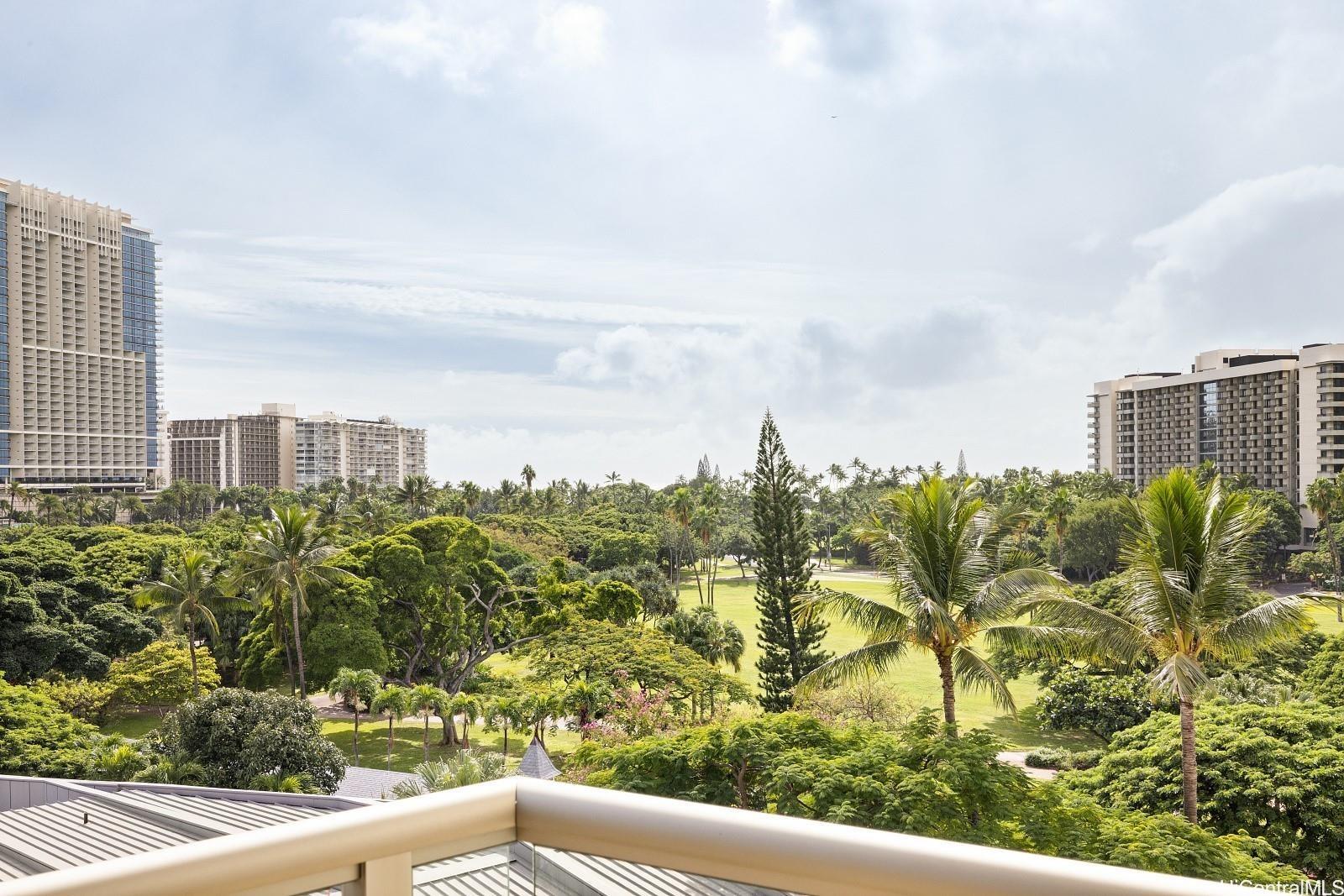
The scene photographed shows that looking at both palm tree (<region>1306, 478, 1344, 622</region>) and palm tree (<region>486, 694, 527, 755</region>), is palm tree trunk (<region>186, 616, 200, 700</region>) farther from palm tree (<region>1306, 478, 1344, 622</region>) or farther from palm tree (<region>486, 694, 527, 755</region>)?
palm tree (<region>1306, 478, 1344, 622</region>)

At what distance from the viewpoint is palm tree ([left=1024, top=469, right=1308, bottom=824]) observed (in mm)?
8375

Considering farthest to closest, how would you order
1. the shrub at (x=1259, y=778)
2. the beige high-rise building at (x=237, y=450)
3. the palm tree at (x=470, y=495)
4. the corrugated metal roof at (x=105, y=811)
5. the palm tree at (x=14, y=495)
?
1. the beige high-rise building at (x=237, y=450)
2. the palm tree at (x=470, y=495)
3. the palm tree at (x=14, y=495)
4. the shrub at (x=1259, y=778)
5. the corrugated metal roof at (x=105, y=811)

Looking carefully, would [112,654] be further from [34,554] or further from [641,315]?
[641,315]

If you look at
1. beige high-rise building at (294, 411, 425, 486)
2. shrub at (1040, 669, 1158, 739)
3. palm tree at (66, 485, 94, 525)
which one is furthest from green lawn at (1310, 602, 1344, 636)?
beige high-rise building at (294, 411, 425, 486)

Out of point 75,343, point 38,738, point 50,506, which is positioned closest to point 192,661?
point 38,738

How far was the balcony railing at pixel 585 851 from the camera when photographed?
0.57 metres

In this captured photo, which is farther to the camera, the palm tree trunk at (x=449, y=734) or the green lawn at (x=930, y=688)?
the green lawn at (x=930, y=688)

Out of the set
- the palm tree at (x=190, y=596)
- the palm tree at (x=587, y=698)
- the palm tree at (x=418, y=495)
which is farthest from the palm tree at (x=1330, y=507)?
the palm tree at (x=418, y=495)

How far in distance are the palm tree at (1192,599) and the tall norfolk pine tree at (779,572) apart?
805 centimetres

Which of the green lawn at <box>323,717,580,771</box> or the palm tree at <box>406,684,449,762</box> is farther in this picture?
the green lawn at <box>323,717,580,771</box>

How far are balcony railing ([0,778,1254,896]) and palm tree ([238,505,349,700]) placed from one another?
51.8 ft

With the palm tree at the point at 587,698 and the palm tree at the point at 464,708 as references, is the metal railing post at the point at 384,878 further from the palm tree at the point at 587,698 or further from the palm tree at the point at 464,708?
the palm tree at the point at 464,708

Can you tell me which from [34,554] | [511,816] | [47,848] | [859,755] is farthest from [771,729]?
[34,554]

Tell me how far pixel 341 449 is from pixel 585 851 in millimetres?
71784
